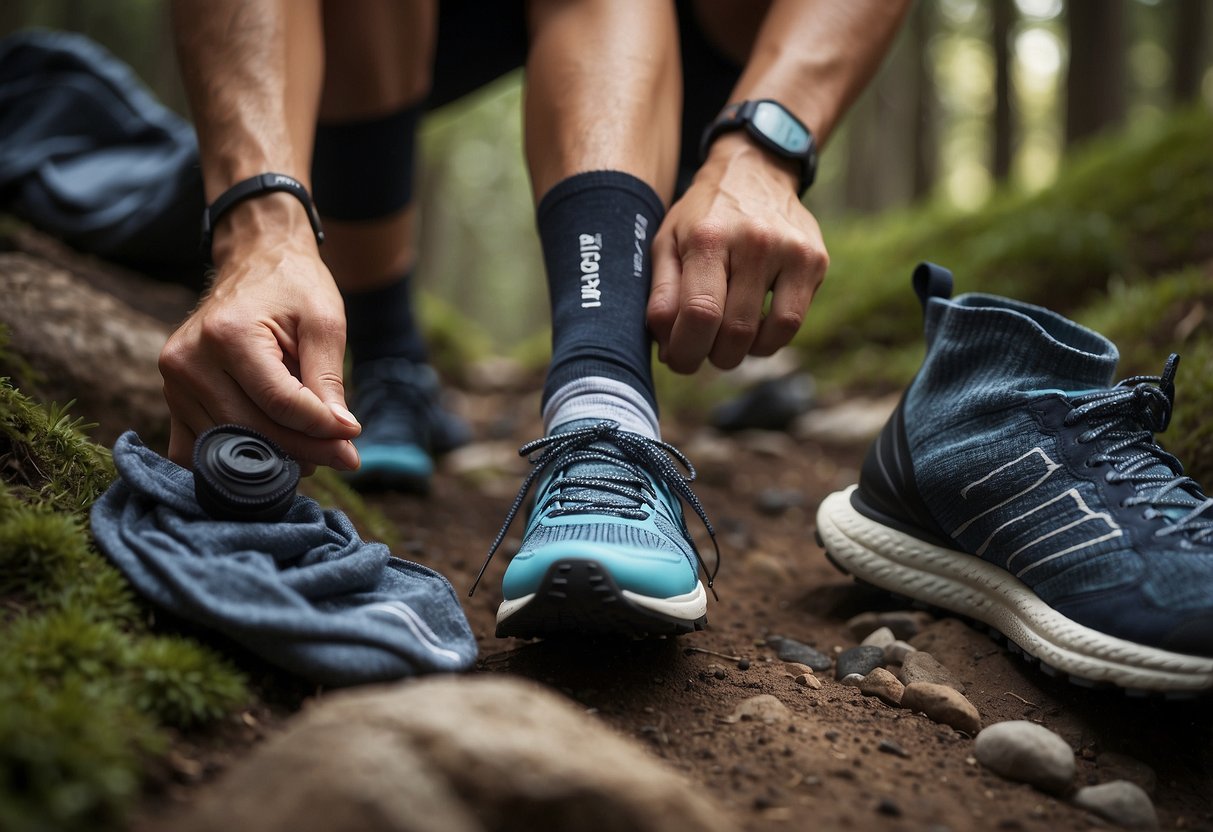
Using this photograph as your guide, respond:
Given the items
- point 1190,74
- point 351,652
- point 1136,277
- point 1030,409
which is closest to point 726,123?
point 1030,409

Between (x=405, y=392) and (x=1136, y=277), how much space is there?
356 centimetres

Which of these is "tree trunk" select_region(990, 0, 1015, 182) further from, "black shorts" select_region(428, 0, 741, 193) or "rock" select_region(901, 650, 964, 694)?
"rock" select_region(901, 650, 964, 694)

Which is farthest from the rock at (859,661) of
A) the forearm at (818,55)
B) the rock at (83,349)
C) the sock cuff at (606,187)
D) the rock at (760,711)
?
the rock at (83,349)

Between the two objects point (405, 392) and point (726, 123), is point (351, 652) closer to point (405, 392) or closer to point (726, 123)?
point (726, 123)

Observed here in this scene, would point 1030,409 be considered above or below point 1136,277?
below

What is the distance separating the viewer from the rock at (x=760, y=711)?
156 cm

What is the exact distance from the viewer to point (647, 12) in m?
2.41

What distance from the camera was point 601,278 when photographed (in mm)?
2088

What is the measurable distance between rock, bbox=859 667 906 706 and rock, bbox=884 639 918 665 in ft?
0.38

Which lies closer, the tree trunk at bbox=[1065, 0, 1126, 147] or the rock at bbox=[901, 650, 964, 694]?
the rock at bbox=[901, 650, 964, 694]

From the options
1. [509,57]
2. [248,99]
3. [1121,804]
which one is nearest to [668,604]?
[1121,804]

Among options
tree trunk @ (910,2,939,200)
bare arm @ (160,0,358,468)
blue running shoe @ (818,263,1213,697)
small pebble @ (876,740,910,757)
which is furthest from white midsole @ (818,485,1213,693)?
tree trunk @ (910,2,939,200)

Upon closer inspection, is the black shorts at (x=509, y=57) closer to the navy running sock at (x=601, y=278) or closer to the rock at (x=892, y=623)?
the navy running sock at (x=601, y=278)

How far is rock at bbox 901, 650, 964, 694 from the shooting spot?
5.93ft
